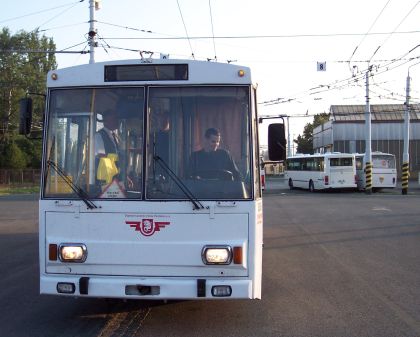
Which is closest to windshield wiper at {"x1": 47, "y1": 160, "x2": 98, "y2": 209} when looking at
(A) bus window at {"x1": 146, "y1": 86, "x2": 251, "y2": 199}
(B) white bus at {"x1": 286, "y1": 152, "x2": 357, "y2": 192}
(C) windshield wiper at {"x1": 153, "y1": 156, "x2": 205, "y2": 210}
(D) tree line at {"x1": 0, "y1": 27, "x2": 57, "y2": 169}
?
(A) bus window at {"x1": 146, "y1": 86, "x2": 251, "y2": 199}

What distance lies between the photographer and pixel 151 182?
5.82m

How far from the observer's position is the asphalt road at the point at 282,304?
6.04m

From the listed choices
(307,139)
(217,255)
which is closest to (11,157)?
(307,139)

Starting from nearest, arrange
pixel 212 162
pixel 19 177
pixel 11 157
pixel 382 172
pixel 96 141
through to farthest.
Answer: pixel 212 162
pixel 96 141
pixel 382 172
pixel 19 177
pixel 11 157

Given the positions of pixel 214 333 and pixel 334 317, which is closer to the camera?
pixel 214 333

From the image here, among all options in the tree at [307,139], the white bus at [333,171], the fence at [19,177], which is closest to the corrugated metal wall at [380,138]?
the tree at [307,139]

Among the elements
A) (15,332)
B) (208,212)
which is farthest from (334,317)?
(15,332)

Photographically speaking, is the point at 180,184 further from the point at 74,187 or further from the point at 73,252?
the point at 73,252

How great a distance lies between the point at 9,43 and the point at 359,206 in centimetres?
4948

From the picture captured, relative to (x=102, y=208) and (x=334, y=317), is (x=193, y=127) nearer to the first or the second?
(x=102, y=208)

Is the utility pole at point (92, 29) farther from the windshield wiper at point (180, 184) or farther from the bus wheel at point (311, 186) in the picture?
the bus wheel at point (311, 186)

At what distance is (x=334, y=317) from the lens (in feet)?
21.4

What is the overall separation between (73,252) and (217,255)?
1536 millimetres

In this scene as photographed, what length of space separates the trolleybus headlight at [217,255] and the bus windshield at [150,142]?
21.5 inches
